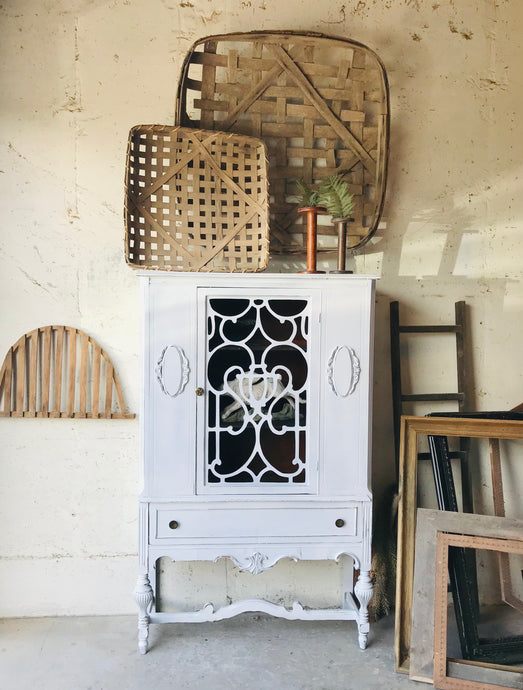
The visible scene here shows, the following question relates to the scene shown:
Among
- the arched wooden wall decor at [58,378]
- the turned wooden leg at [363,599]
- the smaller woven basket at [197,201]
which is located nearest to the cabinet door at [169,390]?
the smaller woven basket at [197,201]

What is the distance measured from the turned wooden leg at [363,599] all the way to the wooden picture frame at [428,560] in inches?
7.1

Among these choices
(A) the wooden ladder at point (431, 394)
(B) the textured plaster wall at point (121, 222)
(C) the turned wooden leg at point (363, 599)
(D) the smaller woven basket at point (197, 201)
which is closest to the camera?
(C) the turned wooden leg at point (363, 599)

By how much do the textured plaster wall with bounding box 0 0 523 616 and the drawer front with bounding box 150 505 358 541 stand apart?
453mm

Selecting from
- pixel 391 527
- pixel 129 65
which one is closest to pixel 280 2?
pixel 129 65

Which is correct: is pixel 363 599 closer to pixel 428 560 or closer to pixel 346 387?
pixel 428 560

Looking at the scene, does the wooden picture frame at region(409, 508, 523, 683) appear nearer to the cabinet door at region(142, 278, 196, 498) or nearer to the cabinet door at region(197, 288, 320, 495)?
the cabinet door at region(197, 288, 320, 495)

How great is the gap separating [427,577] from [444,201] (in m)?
1.60

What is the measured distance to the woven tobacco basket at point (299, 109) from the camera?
240cm

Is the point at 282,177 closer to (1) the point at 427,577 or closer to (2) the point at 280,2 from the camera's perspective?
(2) the point at 280,2

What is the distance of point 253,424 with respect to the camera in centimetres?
214

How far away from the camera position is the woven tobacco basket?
7.88 feet

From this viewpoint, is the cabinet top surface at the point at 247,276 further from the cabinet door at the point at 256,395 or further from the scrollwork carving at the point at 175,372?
the scrollwork carving at the point at 175,372

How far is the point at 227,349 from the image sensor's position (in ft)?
7.29

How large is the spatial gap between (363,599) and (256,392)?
2.94 feet
